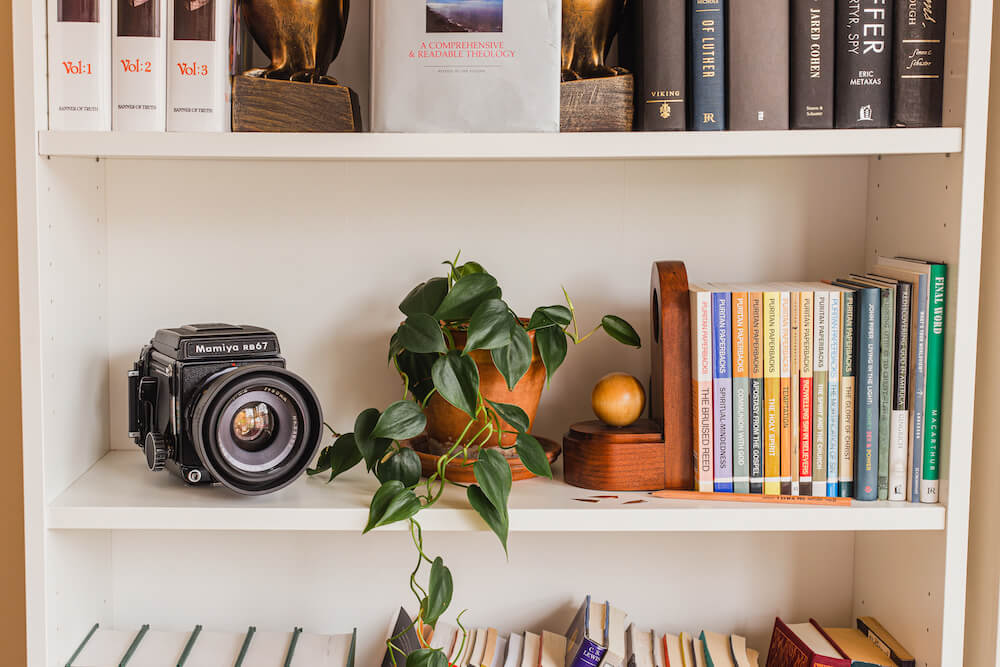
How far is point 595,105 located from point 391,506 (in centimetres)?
47

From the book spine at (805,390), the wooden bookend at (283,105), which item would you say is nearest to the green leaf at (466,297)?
the wooden bookend at (283,105)

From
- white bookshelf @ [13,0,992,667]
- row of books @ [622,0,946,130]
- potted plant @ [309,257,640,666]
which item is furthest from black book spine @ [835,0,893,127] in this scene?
potted plant @ [309,257,640,666]

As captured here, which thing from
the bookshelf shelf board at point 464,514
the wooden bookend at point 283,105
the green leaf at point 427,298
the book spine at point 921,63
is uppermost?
the book spine at point 921,63

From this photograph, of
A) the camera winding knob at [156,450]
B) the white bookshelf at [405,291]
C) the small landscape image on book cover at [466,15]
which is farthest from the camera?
the white bookshelf at [405,291]

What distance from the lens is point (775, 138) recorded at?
858mm

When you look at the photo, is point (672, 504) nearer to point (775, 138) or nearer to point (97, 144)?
point (775, 138)

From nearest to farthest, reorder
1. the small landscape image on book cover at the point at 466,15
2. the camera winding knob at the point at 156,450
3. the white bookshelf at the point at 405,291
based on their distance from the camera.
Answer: the small landscape image on book cover at the point at 466,15
the camera winding knob at the point at 156,450
the white bookshelf at the point at 405,291

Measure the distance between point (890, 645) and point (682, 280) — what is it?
514 millimetres

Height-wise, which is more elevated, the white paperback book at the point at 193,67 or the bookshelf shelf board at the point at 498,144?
the white paperback book at the point at 193,67

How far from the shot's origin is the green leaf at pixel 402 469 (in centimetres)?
91

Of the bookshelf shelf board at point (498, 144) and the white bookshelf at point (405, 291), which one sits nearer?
the bookshelf shelf board at point (498, 144)

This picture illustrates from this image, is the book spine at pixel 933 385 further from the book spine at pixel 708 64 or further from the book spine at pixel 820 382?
the book spine at pixel 708 64

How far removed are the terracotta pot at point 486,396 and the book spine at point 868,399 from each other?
35 centimetres

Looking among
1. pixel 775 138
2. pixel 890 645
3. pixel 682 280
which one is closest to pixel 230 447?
pixel 682 280
